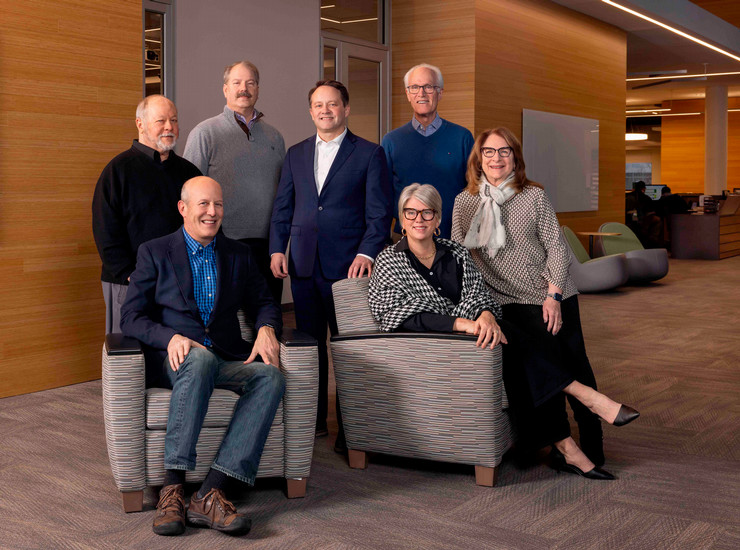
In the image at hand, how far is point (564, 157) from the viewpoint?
1105cm

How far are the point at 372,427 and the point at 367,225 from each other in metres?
0.98

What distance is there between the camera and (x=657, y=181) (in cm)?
2781

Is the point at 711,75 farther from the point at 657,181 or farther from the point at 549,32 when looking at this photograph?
the point at 657,181

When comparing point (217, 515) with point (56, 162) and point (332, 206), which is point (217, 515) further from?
point (56, 162)

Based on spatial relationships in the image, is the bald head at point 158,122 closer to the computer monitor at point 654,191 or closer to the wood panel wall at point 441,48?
the wood panel wall at point 441,48

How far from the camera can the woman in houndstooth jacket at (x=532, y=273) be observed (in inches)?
141

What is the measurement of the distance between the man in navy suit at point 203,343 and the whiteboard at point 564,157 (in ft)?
23.5

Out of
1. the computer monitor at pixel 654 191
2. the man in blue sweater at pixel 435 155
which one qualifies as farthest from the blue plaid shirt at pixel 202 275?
the computer monitor at pixel 654 191

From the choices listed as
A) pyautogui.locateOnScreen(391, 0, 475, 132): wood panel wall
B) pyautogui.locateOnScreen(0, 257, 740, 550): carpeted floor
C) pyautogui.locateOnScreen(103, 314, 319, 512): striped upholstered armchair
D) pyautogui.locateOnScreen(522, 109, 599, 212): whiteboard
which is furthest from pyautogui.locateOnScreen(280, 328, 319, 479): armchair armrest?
pyautogui.locateOnScreen(522, 109, 599, 212): whiteboard

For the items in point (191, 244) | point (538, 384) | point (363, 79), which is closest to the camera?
point (191, 244)

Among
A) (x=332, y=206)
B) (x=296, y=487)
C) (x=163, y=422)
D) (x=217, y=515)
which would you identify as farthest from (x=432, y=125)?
(x=217, y=515)

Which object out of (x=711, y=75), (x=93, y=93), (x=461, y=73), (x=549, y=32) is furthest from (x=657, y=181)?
(x=93, y=93)

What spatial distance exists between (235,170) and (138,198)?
0.55m

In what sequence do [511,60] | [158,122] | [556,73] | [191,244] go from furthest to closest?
[556,73], [511,60], [158,122], [191,244]
